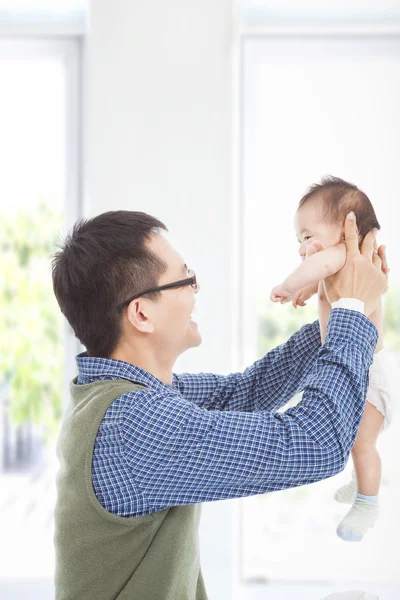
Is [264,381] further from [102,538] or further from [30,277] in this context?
[30,277]

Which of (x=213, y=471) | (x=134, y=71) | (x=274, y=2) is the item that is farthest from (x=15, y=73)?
(x=213, y=471)

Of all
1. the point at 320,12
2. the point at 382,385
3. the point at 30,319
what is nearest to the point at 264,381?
the point at 382,385

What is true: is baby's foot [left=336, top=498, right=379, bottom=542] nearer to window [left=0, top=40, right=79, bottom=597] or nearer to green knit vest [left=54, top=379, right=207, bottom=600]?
green knit vest [left=54, top=379, right=207, bottom=600]

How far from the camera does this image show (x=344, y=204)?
139 cm

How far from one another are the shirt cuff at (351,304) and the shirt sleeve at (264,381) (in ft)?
0.92

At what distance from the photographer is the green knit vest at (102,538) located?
1215 mm

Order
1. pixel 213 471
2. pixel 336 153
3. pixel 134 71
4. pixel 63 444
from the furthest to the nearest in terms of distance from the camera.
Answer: pixel 336 153 → pixel 134 71 → pixel 63 444 → pixel 213 471

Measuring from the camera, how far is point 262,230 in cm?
257

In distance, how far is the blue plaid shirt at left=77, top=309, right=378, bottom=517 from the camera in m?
1.14

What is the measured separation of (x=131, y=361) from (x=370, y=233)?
1.81 feet

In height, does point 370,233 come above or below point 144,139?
below

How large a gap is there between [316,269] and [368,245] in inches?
5.7

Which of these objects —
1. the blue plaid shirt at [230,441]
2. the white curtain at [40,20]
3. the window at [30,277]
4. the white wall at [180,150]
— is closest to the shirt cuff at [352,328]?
the blue plaid shirt at [230,441]

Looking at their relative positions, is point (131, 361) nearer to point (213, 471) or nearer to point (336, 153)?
point (213, 471)
